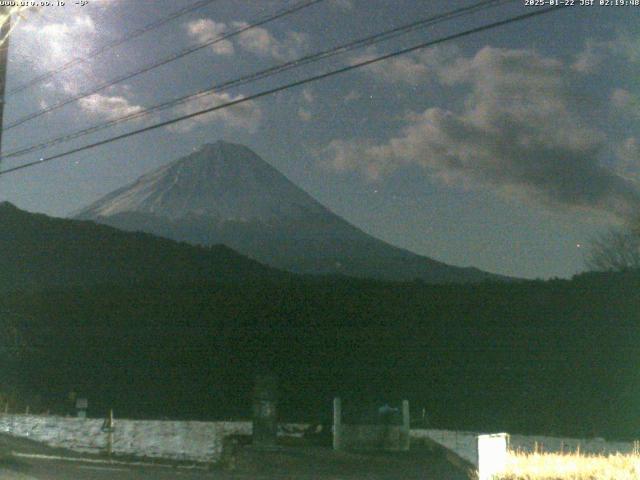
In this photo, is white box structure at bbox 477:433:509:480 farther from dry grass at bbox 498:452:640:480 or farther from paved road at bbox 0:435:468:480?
paved road at bbox 0:435:468:480

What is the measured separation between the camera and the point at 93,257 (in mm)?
41812

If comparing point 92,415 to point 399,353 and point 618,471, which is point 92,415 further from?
point 618,471

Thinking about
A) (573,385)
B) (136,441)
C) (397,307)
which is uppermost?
(397,307)

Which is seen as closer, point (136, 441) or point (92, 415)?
point (136, 441)

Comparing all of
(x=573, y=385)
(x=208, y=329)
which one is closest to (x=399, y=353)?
(x=573, y=385)

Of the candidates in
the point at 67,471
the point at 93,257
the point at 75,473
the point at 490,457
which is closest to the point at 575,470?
the point at 490,457

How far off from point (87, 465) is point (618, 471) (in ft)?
33.6

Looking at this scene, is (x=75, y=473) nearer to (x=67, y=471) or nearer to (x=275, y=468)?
(x=67, y=471)

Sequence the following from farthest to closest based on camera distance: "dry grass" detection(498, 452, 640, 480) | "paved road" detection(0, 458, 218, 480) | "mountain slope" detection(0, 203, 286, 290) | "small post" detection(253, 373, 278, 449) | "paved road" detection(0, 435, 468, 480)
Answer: "mountain slope" detection(0, 203, 286, 290) → "small post" detection(253, 373, 278, 449) → "paved road" detection(0, 435, 468, 480) → "paved road" detection(0, 458, 218, 480) → "dry grass" detection(498, 452, 640, 480)

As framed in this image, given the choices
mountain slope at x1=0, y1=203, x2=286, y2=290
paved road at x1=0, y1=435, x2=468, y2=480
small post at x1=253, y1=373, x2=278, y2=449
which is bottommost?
paved road at x1=0, y1=435, x2=468, y2=480

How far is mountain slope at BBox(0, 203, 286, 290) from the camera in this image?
39.8 metres

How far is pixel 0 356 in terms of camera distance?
1110 inches

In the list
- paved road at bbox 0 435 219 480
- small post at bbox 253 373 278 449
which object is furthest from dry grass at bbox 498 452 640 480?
small post at bbox 253 373 278 449

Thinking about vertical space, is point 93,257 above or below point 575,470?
above
